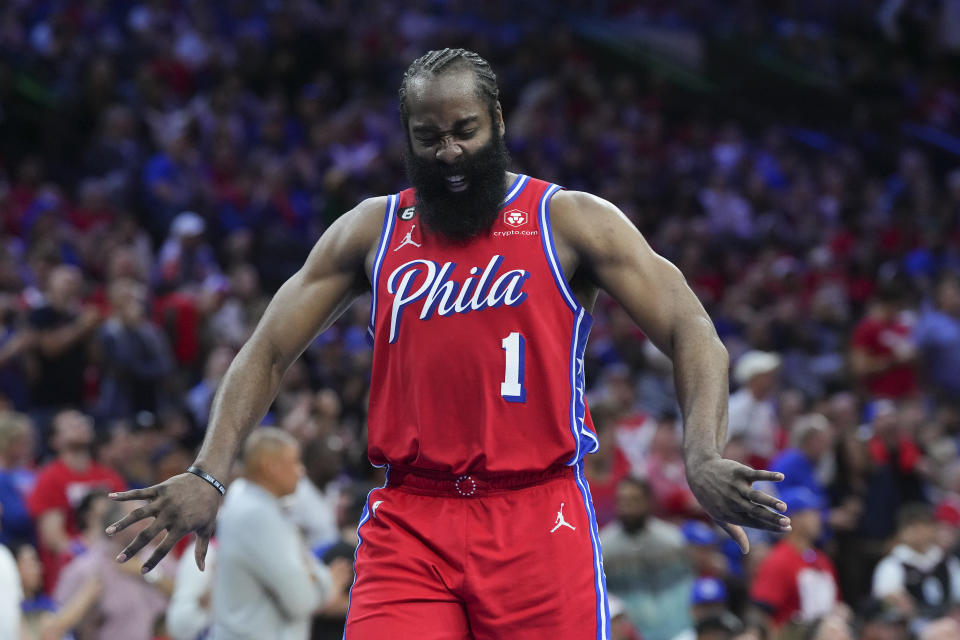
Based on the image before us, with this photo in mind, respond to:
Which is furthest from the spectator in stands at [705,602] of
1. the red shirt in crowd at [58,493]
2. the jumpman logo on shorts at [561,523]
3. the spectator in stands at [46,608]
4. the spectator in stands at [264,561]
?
the jumpman logo on shorts at [561,523]

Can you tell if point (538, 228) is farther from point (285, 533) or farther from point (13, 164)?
point (13, 164)

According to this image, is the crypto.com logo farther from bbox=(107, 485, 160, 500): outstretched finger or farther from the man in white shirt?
the man in white shirt

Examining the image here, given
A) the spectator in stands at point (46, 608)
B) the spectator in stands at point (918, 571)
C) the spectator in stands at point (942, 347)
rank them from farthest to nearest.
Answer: the spectator in stands at point (942, 347) → the spectator in stands at point (918, 571) → the spectator in stands at point (46, 608)

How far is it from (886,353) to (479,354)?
9.50 m

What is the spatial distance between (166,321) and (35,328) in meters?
1.33

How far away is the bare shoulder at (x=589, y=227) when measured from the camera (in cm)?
362

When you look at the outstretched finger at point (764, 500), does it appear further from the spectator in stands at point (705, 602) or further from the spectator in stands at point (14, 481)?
the spectator in stands at point (14, 481)

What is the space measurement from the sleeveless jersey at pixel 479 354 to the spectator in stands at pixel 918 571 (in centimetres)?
538

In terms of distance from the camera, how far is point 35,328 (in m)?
9.50

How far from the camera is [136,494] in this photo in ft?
10.6

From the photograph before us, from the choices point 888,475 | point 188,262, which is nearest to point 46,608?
point 188,262

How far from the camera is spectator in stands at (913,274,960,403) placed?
12.2 metres

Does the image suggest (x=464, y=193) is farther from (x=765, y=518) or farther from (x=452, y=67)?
(x=765, y=518)

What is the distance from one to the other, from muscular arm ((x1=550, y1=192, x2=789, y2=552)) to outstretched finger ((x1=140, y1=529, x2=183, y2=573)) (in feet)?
3.96
